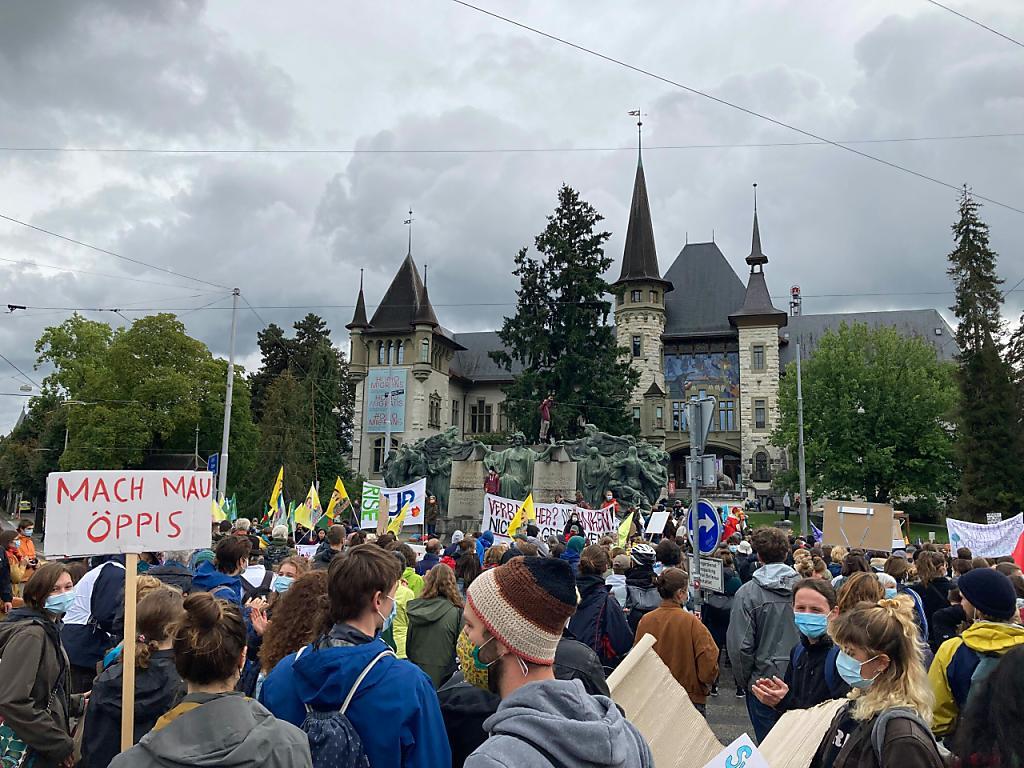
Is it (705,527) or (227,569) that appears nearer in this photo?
(227,569)

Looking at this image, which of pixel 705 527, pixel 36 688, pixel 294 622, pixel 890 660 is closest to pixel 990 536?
pixel 705 527

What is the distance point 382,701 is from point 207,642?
0.61 metres

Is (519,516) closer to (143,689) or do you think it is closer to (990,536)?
(990,536)

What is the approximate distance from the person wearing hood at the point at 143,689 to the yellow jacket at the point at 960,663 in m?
3.52

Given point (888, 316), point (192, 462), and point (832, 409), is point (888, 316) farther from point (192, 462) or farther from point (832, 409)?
point (192, 462)

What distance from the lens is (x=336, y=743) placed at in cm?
271

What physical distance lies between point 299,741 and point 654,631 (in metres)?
3.75

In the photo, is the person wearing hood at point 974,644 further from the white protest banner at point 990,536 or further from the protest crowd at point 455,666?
the white protest banner at point 990,536

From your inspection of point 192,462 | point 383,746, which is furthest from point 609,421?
point 383,746

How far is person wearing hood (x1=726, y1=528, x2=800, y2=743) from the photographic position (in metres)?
5.62

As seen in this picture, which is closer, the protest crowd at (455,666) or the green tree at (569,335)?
the protest crowd at (455,666)

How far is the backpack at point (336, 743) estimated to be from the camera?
269 centimetres

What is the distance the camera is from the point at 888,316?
7275 cm

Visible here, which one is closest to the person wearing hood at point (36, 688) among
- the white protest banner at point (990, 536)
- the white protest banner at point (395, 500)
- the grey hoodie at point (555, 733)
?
the grey hoodie at point (555, 733)
